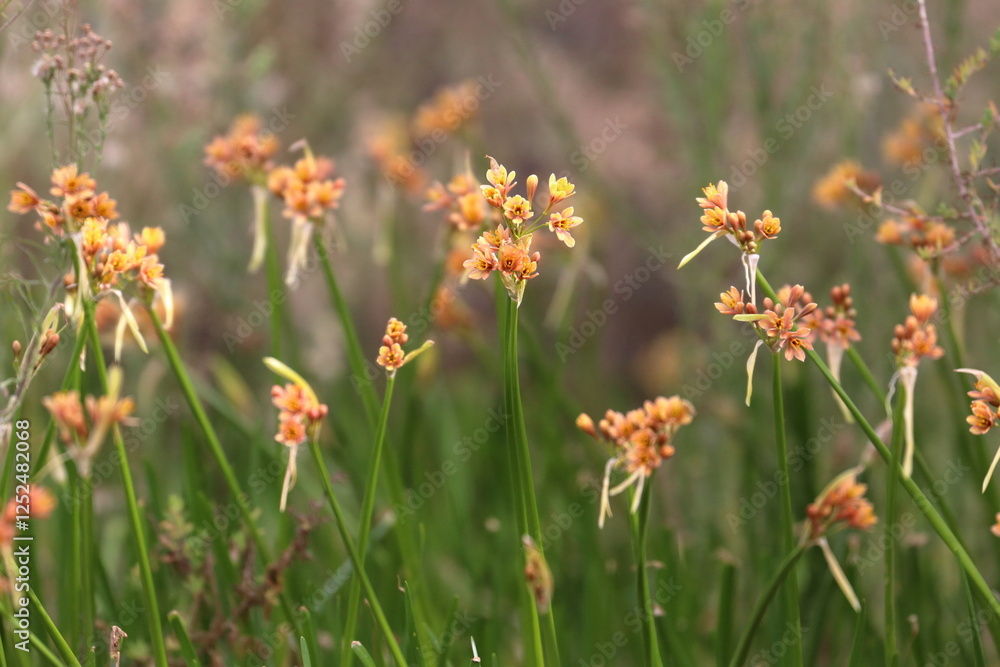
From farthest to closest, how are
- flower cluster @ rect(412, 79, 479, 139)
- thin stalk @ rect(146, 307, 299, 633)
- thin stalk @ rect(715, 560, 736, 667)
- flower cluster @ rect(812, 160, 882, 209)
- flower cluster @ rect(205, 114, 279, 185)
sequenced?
flower cluster @ rect(412, 79, 479, 139)
flower cluster @ rect(812, 160, 882, 209)
flower cluster @ rect(205, 114, 279, 185)
thin stalk @ rect(715, 560, 736, 667)
thin stalk @ rect(146, 307, 299, 633)

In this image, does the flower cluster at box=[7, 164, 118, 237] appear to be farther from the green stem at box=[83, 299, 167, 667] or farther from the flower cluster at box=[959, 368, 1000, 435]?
the flower cluster at box=[959, 368, 1000, 435]

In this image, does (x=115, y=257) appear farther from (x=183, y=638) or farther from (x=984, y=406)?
(x=984, y=406)

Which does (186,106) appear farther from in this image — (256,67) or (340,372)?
(340,372)

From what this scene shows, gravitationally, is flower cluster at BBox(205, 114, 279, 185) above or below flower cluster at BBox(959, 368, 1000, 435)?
above

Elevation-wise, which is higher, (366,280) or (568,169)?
(568,169)

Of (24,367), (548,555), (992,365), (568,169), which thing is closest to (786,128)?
(992,365)
